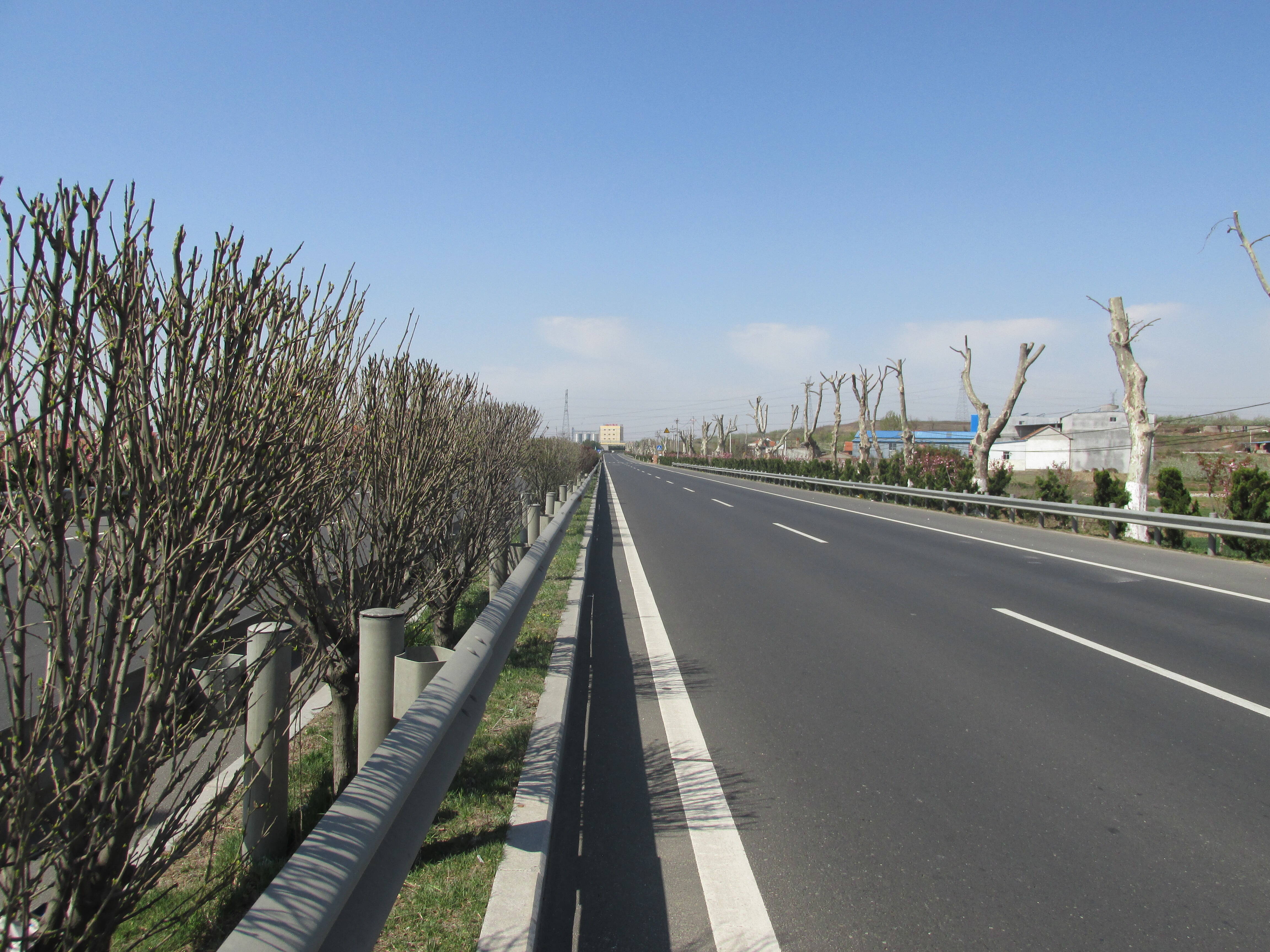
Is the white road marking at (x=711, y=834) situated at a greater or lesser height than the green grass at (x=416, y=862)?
lesser

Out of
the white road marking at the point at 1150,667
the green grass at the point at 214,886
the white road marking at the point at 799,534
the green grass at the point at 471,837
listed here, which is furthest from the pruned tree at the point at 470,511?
the white road marking at the point at 799,534

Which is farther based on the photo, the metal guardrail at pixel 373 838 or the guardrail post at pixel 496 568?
the guardrail post at pixel 496 568

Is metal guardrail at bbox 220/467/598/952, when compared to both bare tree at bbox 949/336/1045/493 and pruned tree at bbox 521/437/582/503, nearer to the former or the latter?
pruned tree at bbox 521/437/582/503

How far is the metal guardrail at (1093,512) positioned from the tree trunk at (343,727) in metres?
13.1

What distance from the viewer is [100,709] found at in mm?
1884

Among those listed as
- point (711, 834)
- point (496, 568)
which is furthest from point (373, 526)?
point (496, 568)

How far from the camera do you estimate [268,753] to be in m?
3.03

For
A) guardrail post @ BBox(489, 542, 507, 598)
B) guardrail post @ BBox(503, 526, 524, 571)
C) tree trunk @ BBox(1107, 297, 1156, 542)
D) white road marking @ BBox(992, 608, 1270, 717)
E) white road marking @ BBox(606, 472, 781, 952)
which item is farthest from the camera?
tree trunk @ BBox(1107, 297, 1156, 542)

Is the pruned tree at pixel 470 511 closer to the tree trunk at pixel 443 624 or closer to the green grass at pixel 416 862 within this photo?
the tree trunk at pixel 443 624

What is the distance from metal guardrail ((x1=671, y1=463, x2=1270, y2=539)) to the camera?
1201 centimetres

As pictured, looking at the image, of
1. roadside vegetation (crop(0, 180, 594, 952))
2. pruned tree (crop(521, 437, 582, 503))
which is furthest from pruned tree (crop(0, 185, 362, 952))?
pruned tree (crop(521, 437, 582, 503))

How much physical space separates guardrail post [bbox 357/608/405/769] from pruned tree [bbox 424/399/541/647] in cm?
183

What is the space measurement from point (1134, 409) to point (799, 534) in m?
8.85

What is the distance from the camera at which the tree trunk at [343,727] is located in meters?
3.72
